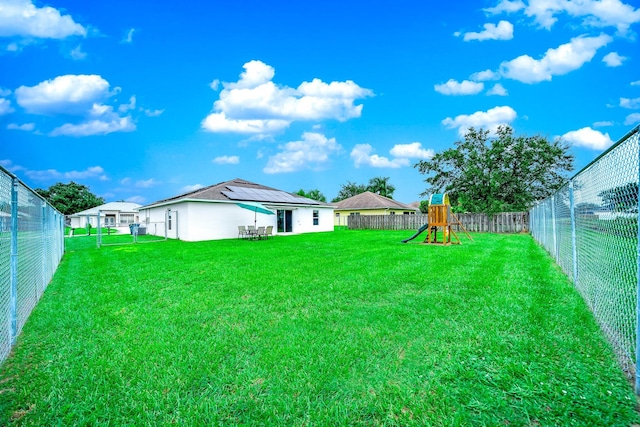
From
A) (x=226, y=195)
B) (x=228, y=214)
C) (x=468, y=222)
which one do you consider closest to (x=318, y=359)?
(x=228, y=214)

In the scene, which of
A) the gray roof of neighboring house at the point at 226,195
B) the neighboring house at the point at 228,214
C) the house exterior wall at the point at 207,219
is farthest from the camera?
the gray roof of neighboring house at the point at 226,195

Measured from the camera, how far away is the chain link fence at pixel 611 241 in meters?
2.53

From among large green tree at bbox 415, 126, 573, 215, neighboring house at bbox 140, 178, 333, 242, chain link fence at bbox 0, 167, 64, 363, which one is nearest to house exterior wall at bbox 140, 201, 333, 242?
neighboring house at bbox 140, 178, 333, 242

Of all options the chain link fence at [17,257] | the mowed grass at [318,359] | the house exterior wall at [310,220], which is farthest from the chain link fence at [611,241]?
the house exterior wall at [310,220]

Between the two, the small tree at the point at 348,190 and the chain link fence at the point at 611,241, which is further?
the small tree at the point at 348,190

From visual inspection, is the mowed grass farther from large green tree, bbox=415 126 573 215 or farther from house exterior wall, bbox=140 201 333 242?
large green tree, bbox=415 126 573 215

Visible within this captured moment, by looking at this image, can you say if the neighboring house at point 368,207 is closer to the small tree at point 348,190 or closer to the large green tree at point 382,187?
the large green tree at point 382,187

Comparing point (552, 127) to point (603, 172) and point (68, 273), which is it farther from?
point (68, 273)

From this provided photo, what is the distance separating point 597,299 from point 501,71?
23.1 metres

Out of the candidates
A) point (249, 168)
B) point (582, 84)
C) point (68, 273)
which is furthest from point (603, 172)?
point (249, 168)

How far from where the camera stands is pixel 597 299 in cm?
385

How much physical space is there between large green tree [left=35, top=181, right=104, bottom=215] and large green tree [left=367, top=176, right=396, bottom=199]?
44.3 meters

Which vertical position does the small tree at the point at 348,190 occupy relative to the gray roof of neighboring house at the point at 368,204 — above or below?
above

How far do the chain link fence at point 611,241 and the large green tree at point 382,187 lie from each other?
46.8 metres
